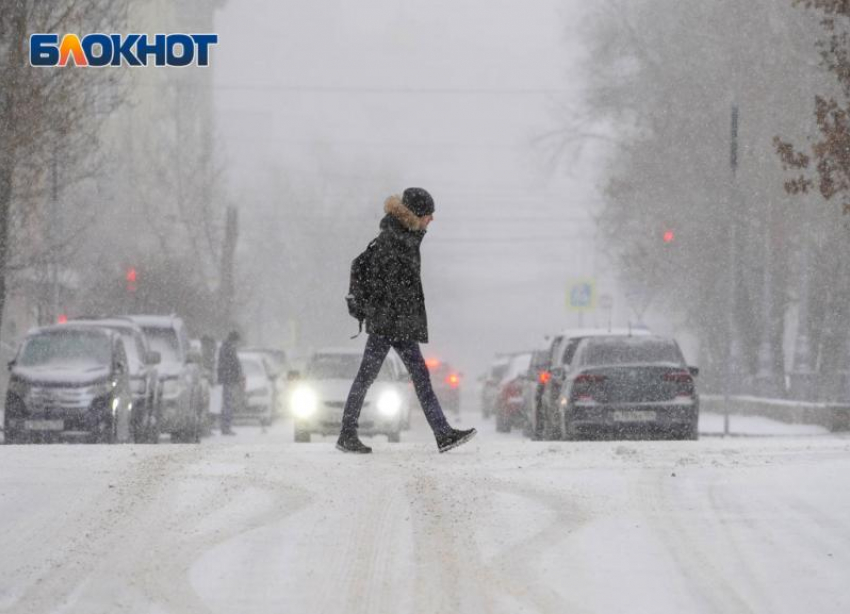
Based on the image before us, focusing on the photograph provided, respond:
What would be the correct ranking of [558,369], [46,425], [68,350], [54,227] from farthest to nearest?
[54,227] < [68,350] < [46,425] < [558,369]

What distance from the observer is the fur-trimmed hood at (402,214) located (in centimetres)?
1103

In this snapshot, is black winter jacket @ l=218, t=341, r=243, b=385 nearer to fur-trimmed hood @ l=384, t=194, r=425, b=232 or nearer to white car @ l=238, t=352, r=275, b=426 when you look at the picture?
white car @ l=238, t=352, r=275, b=426

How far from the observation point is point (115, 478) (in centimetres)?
1022

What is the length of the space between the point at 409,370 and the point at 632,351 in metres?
10.5

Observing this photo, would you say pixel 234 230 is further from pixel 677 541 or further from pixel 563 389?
pixel 677 541

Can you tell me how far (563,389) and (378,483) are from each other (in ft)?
38.8

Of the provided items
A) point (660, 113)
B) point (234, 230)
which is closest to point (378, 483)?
point (660, 113)

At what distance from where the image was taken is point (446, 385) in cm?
4850

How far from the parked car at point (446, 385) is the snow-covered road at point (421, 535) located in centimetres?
3662

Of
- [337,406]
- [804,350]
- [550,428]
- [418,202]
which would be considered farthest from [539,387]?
[804,350]

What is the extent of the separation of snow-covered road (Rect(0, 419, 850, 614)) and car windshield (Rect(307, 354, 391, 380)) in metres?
14.2

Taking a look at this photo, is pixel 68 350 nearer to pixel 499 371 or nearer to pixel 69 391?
pixel 69 391

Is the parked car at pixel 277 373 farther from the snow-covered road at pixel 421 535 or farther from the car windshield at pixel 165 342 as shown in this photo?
the snow-covered road at pixel 421 535

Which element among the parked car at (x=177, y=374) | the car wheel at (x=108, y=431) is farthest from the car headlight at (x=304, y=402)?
the parked car at (x=177, y=374)
